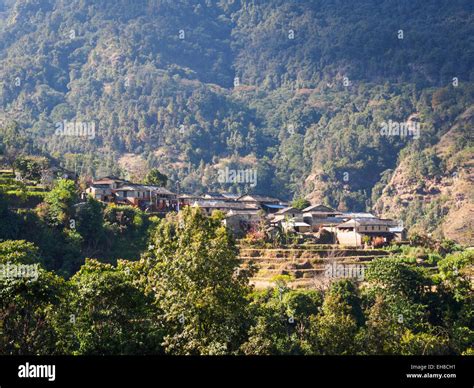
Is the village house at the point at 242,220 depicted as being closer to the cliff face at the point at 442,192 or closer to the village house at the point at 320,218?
the village house at the point at 320,218

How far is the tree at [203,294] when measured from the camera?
22.4m

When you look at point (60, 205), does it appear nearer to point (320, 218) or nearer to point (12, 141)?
point (320, 218)

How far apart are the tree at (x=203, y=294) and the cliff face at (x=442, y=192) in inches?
3315

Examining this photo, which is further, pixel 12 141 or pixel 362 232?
pixel 12 141

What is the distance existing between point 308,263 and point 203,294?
29.6 m

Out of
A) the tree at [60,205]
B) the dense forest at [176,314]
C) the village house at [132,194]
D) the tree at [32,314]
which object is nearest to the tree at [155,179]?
the village house at [132,194]

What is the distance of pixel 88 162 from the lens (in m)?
106

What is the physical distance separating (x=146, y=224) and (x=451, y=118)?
116582mm

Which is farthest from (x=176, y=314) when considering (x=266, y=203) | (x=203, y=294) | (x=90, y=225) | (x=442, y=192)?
(x=442, y=192)

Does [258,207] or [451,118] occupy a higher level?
[451,118]

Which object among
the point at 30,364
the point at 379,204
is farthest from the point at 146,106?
the point at 30,364

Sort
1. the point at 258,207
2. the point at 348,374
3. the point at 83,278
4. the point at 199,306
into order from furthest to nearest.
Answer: the point at 258,207
the point at 83,278
the point at 199,306
the point at 348,374

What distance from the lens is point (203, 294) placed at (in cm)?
2238

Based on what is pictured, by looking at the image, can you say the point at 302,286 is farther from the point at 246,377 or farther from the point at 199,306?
the point at 246,377
